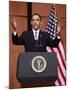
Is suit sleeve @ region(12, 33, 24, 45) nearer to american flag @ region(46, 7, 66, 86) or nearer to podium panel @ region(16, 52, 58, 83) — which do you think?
podium panel @ region(16, 52, 58, 83)

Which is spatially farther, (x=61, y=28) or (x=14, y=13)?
(x=61, y=28)

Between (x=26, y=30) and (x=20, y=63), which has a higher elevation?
(x=26, y=30)

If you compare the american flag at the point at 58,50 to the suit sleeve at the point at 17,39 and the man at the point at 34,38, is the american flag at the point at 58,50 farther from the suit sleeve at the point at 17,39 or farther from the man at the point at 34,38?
the suit sleeve at the point at 17,39

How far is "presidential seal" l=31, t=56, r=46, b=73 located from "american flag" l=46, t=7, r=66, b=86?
0.10m

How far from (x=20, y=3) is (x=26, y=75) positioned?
1.82ft

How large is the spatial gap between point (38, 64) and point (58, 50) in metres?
0.20

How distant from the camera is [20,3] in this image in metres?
1.60

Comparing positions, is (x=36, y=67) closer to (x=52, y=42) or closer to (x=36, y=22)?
(x=52, y=42)

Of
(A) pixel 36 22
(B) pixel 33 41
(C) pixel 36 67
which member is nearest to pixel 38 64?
(C) pixel 36 67

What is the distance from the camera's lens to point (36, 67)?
1633 millimetres

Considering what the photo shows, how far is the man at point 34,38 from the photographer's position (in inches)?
63.0

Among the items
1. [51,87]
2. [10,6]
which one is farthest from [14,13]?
[51,87]

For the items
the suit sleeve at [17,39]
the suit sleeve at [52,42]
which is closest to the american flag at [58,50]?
the suit sleeve at [52,42]

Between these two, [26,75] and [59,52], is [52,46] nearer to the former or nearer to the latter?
[59,52]
